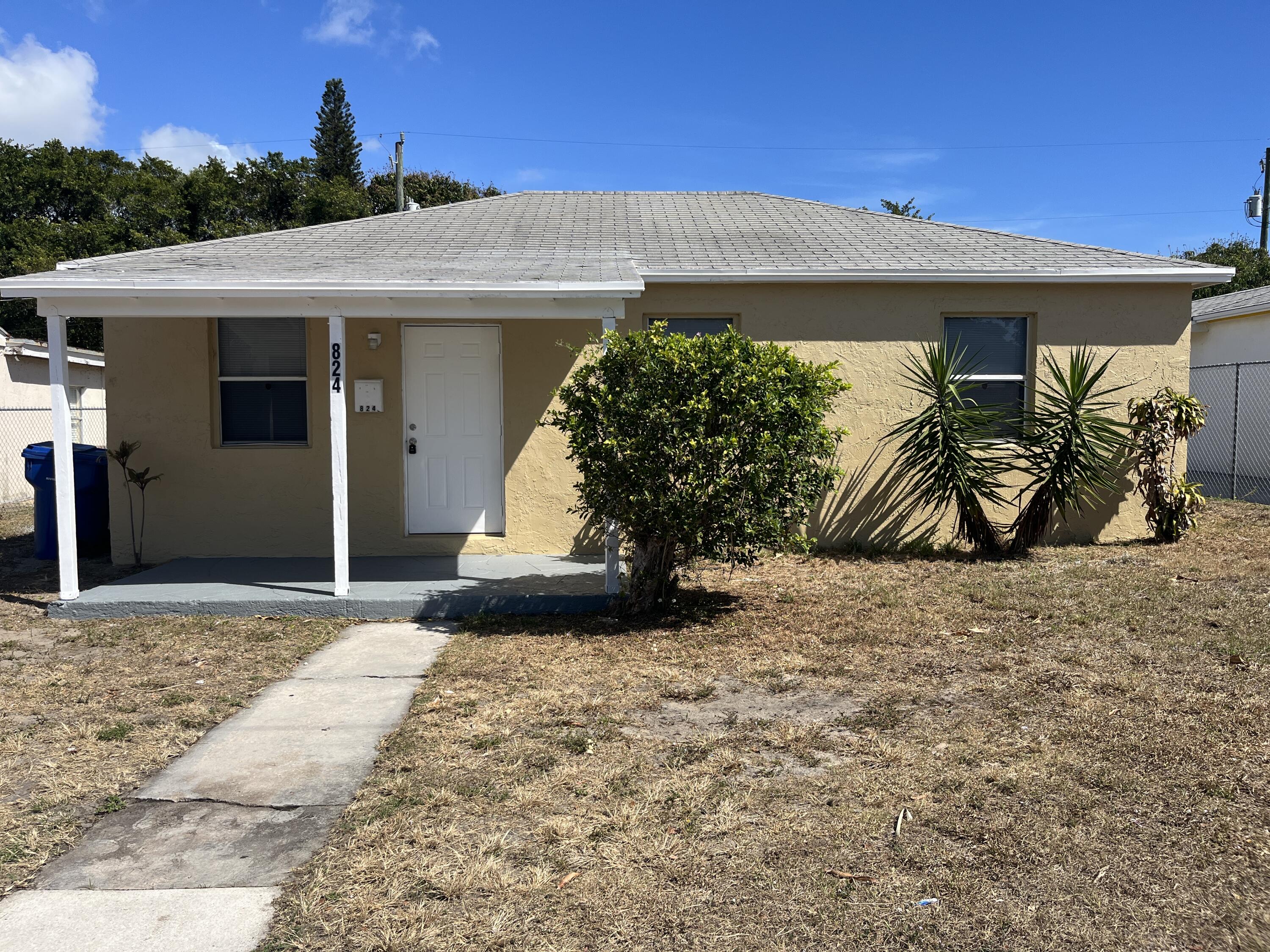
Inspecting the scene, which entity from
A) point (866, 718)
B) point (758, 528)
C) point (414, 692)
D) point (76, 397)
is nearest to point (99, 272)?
point (414, 692)

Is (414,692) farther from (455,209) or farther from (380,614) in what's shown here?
(455,209)

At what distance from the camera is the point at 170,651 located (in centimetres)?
626

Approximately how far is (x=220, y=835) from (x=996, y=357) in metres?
8.81

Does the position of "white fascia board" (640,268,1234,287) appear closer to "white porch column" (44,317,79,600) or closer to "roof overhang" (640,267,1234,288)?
"roof overhang" (640,267,1234,288)

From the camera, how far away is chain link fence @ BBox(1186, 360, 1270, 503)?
47.6 feet

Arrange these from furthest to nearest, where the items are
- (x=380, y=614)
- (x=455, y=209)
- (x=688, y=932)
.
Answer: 1. (x=455, y=209)
2. (x=380, y=614)
3. (x=688, y=932)

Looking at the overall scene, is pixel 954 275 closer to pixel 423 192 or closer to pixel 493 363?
pixel 493 363

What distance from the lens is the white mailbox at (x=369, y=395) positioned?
8.85 metres

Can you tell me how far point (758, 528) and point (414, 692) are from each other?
2623mm

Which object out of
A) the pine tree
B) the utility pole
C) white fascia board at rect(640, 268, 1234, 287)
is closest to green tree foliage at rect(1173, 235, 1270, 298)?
the utility pole

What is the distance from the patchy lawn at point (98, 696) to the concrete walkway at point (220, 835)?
0.16m

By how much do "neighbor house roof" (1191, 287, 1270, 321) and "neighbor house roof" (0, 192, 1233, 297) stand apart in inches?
273

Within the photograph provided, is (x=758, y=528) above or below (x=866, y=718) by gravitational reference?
above

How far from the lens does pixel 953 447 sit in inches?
355
